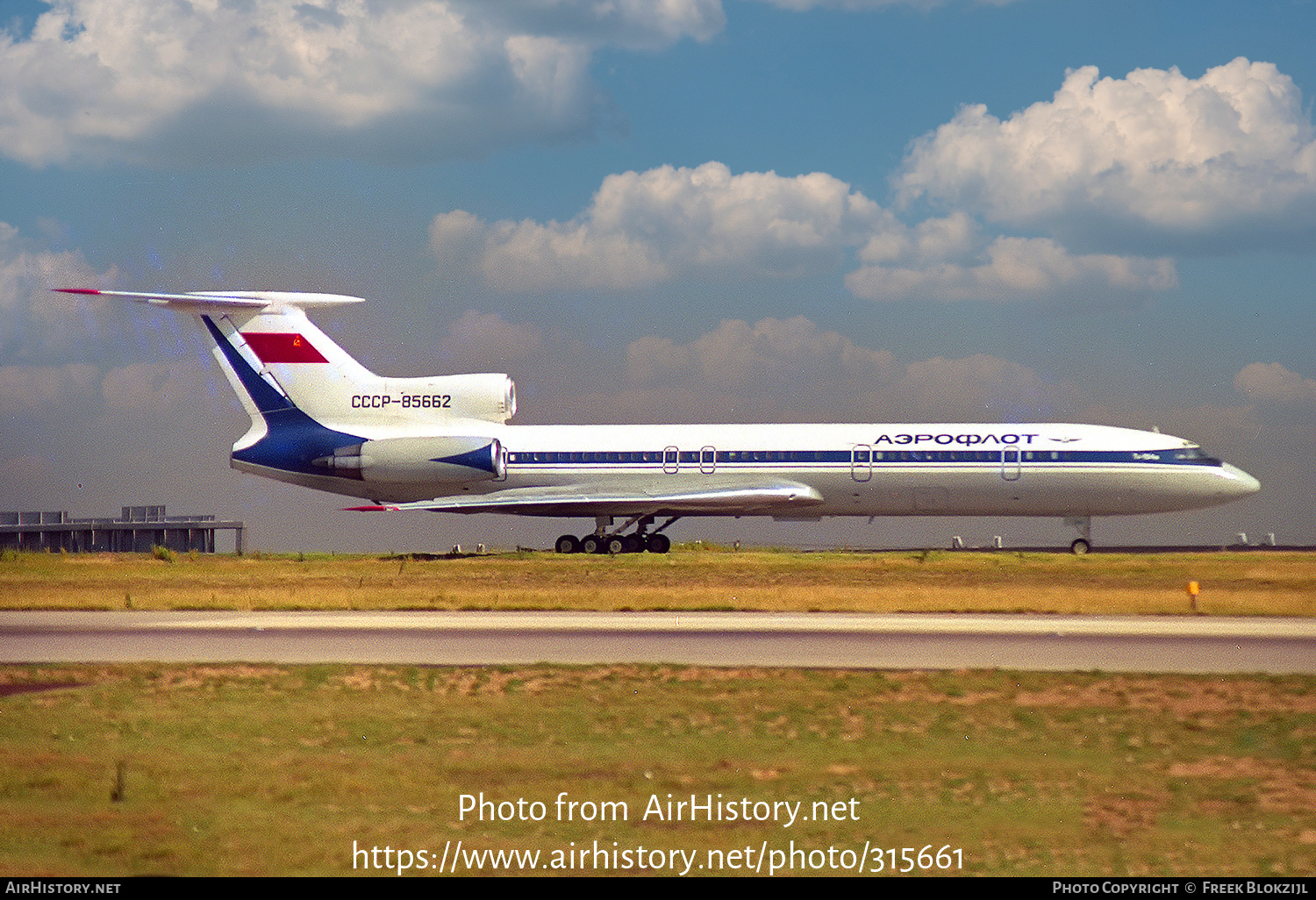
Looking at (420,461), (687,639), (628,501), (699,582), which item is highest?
(420,461)

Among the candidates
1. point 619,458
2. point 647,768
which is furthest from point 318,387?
point 647,768

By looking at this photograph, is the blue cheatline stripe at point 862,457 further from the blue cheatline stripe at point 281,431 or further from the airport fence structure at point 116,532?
the airport fence structure at point 116,532

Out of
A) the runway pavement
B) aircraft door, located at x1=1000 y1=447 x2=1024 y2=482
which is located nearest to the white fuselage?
aircraft door, located at x1=1000 y1=447 x2=1024 y2=482

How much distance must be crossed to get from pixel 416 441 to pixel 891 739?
37.4 metres

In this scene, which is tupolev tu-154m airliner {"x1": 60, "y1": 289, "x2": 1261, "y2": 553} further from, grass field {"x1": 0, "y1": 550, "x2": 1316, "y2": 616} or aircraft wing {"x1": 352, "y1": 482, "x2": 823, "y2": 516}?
grass field {"x1": 0, "y1": 550, "x2": 1316, "y2": 616}

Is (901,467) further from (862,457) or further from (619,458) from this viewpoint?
(619,458)

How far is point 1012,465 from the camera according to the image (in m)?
45.4

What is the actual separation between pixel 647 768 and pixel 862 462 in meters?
34.7

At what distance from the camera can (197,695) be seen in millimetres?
16406

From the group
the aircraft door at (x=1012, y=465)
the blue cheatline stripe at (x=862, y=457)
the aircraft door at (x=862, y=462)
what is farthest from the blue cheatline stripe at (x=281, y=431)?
the aircraft door at (x=1012, y=465)

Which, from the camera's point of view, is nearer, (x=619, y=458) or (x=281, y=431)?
(x=619, y=458)

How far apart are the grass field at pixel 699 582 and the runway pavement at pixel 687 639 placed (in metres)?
2.17

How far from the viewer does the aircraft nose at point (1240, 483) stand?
46.0m
